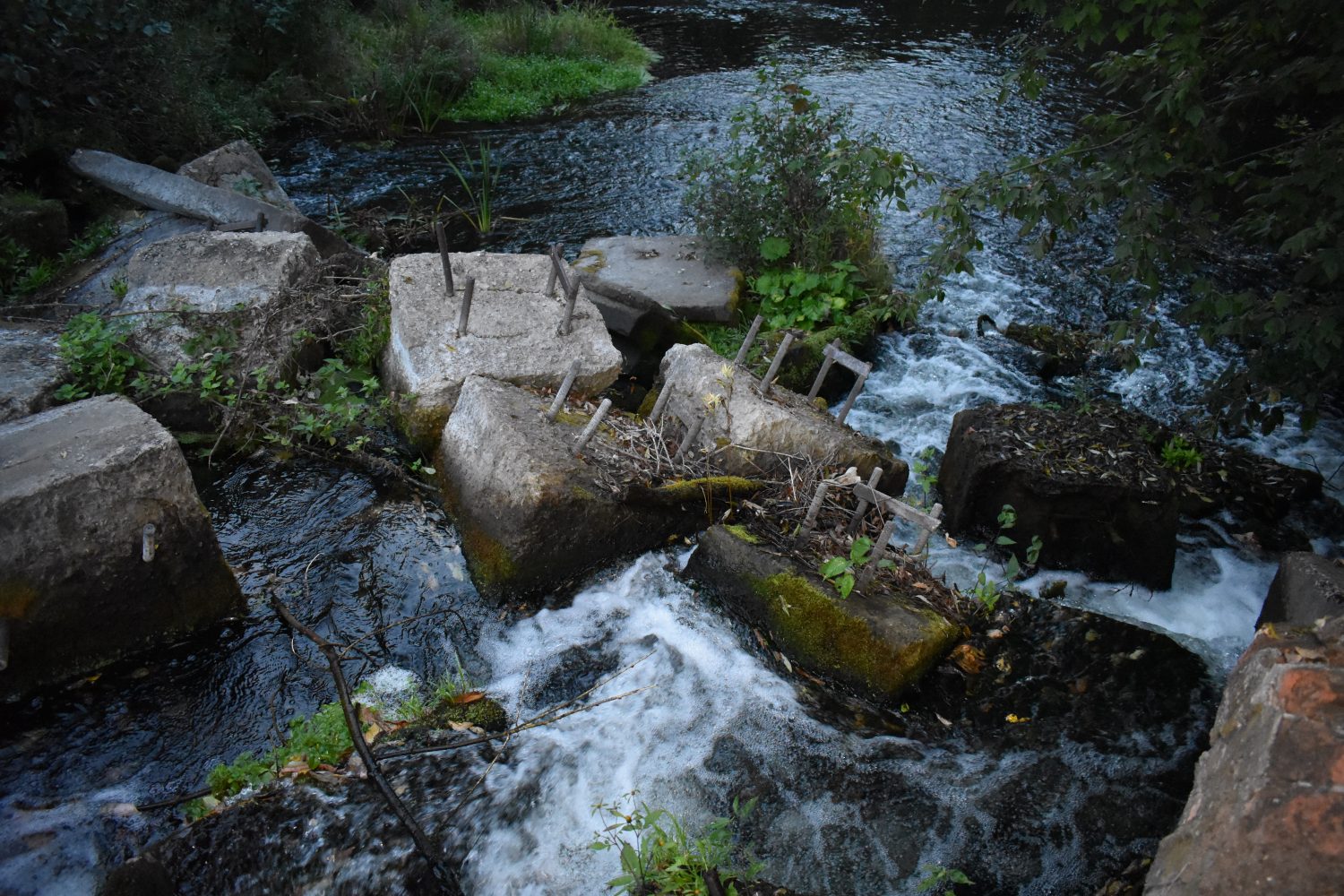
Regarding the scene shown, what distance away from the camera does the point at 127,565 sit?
392cm

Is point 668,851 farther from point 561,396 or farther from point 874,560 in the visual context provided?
point 561,396

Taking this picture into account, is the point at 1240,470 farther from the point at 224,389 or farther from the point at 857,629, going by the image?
the point at 224,389

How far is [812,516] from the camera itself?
178 inches

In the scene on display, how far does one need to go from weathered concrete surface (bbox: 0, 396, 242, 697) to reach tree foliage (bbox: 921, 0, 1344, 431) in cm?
398

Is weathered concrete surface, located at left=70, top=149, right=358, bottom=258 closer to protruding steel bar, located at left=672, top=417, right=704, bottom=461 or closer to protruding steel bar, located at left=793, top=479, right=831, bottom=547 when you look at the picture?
protruding steel bar, located at left=672, top=417, right=704, bottom=461

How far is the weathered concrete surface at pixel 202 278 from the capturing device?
564 centimetres

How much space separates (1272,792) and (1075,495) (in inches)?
126

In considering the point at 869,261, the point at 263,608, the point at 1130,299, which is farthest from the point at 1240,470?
the point at 263,608

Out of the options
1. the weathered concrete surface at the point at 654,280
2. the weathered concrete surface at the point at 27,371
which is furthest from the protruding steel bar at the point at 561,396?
the weathered concrete surface at the point at 27,371

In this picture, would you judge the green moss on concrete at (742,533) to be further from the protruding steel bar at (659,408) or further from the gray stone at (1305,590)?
the gray stone at (1305,590)

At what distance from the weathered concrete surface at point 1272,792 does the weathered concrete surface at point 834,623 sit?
5.52ft

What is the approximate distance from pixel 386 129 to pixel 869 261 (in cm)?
692

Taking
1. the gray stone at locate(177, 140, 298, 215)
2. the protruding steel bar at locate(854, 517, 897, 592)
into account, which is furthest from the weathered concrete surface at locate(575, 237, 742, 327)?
the protruding steel bar at locate(854, 517, 897, 592)

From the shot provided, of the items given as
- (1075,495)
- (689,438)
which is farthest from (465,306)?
(1075,495)
